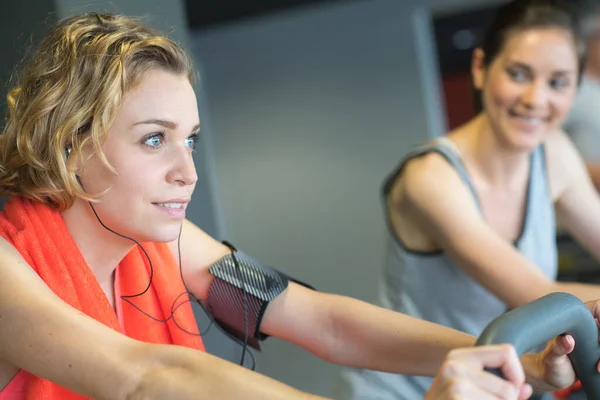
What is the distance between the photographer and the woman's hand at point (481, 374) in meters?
0.80

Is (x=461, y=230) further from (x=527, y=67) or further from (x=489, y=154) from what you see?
(x=527, y=67)

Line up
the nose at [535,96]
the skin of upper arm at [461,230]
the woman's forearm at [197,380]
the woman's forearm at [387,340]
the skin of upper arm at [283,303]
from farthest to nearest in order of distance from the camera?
1. the nose at [535,96]
2. the skin of upper arm at [461,230]
3. the skin of upper arm at [283,303]
4. the woman's forearm at [387,340]
5. the woman's forearm at [197,380]

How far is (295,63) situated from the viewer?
6559 millimetres

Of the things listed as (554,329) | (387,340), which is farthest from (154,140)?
(554,329)

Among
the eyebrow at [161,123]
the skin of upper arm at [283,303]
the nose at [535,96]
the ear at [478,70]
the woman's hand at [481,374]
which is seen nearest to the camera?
the woman's hand at [481,374]

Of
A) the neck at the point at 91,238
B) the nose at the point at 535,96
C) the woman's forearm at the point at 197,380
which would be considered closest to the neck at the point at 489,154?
the nose at the point at 535,96

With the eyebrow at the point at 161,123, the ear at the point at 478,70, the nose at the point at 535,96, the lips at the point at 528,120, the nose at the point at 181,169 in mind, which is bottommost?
the lips at the point at 528,120

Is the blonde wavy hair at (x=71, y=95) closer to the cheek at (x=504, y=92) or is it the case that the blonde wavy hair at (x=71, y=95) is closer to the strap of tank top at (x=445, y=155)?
the strap of tank top at (x=445, y=155)

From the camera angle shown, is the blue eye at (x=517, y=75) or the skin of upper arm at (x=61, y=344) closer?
the skin of upper arm at (x=61, y=344)

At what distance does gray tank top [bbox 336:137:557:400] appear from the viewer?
196cm

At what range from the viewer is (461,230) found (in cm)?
185

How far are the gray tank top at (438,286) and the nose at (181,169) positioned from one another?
34.4 inches

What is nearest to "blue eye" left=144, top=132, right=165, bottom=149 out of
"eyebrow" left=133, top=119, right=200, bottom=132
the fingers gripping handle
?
"eyebrow" left=133, top=119, right=200, bottom=132

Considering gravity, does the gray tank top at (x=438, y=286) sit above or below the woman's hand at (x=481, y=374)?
below
